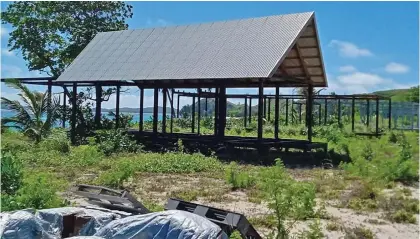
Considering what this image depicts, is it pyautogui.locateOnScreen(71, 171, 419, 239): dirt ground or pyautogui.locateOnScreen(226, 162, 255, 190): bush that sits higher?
pyautogui.locateOnScreen(226, 162, 255, 190): bush

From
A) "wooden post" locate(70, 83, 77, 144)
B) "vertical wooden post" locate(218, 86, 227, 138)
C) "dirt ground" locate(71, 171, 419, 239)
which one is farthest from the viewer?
"wooden post" locate(70, 83, 77, 144)

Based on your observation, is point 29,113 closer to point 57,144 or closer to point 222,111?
point 57,144

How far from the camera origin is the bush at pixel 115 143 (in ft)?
48.7

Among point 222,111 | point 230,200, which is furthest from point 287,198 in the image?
point 222,111

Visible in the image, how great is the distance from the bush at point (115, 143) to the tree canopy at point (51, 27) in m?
13.7

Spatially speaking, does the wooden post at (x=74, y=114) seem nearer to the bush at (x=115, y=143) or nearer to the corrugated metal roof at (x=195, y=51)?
the corrugated metal roof at (x=195, y=51)

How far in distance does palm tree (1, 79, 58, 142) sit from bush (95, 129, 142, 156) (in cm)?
224

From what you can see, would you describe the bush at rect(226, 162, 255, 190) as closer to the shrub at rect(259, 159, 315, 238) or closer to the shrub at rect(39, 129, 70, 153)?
the shrub at rect(259, 159, 315, 238)

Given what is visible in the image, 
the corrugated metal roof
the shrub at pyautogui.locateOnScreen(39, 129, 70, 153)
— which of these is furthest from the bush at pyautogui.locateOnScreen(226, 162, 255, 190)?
the shrub at pyautogui.locateOnScreen(39, 129, 70, 153)

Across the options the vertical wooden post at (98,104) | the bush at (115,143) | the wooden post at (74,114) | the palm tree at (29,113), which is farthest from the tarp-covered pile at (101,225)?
the vertical wooden post at (98,104)

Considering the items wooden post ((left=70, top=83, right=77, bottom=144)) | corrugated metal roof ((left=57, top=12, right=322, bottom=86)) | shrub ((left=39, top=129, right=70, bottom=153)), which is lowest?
shrub ((left=39, top=129, right=70, bottom=153))

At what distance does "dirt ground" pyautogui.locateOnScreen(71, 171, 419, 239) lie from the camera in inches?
246

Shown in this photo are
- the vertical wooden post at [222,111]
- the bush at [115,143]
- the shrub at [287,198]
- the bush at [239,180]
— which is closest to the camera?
the shrub at [287,198]

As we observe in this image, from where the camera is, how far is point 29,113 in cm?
1684
